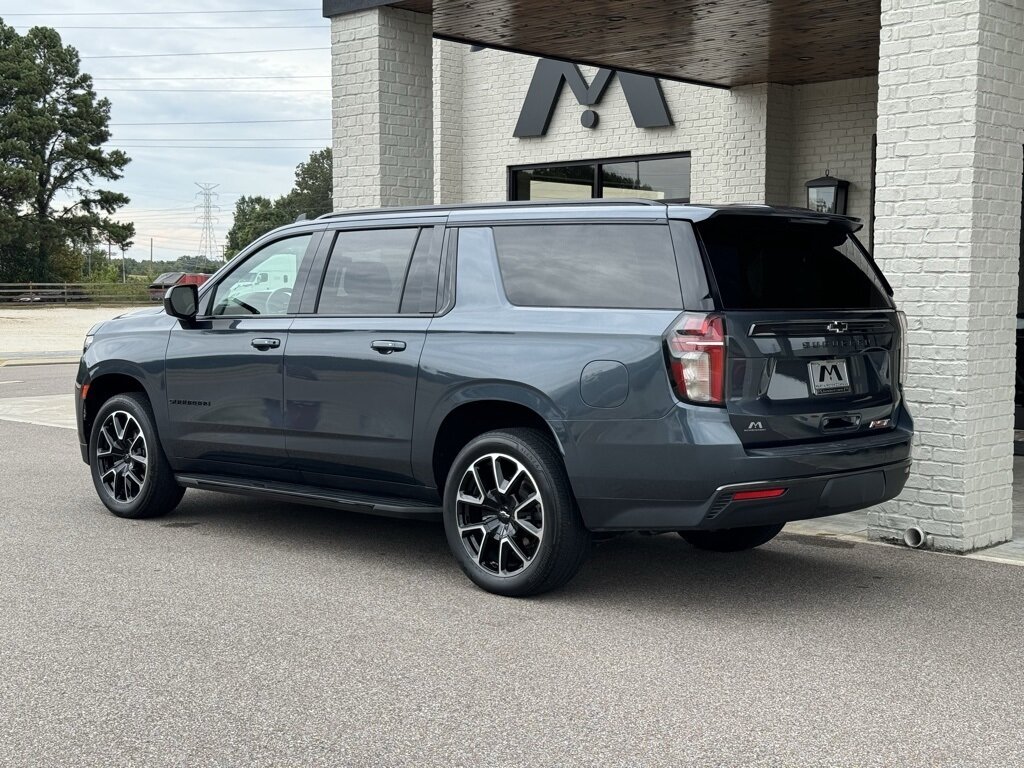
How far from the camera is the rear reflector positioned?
571 centimetres

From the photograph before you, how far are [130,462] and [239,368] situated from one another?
133 centimetres

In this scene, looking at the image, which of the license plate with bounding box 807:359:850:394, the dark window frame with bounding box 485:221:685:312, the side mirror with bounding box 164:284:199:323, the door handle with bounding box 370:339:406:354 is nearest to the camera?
the dark window frame with bounding box 485:221:685:312

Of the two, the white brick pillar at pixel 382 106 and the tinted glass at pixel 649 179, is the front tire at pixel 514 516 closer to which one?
the white brick pillar at pixel 382 106

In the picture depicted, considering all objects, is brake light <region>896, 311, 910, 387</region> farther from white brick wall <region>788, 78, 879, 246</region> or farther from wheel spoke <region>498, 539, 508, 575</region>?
white brick wall <region>788, 78, 879, 246</region>

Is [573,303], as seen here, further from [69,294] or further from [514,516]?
[69,294]

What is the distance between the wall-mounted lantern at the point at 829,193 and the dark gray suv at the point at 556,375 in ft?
24.9

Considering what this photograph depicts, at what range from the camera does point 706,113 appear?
15.5 meters

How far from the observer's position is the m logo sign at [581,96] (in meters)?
16.0

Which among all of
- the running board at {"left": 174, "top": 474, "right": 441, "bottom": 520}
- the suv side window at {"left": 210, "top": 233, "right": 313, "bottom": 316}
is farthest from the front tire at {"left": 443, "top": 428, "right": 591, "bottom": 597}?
the suv side window at {"left": 210, "top": 233, "right": 313, "bottom": 316}

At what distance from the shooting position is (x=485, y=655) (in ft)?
17.5

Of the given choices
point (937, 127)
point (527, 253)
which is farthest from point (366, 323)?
point (937, 127)

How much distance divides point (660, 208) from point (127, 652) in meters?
3.05

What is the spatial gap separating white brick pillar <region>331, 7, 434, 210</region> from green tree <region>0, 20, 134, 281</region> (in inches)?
1931

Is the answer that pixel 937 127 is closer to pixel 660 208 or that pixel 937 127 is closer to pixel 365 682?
pixel 660 208
